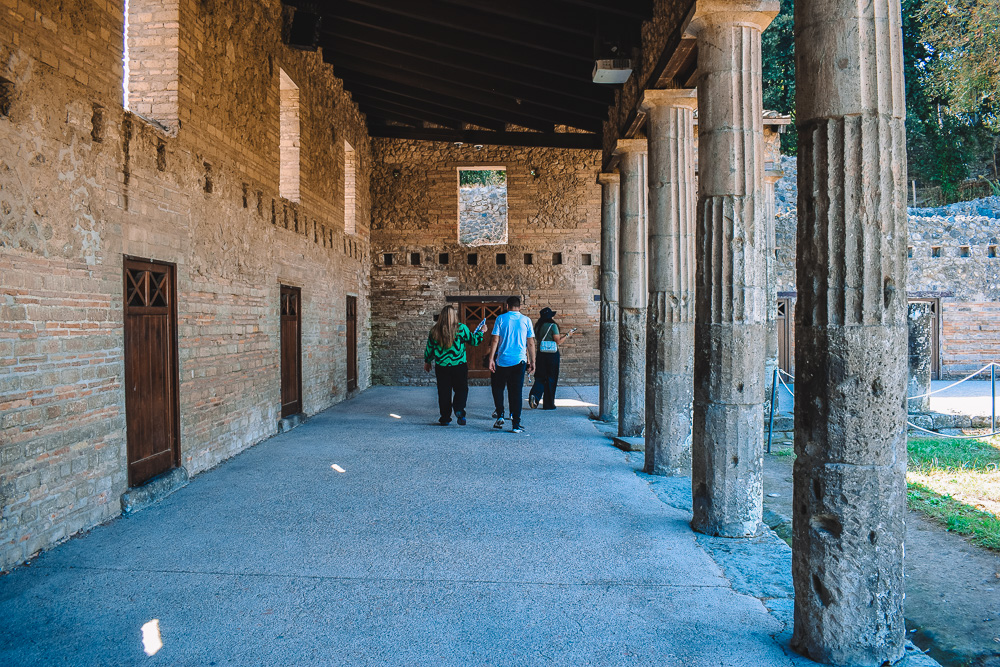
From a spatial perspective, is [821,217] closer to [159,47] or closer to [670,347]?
[670,347]

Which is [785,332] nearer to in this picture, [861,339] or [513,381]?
[513,381]

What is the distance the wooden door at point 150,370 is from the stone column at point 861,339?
4.90m

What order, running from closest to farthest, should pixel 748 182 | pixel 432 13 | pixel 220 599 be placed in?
pixel 220 599, pixel 748 182, pixel 432 13

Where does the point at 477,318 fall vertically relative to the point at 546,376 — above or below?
above

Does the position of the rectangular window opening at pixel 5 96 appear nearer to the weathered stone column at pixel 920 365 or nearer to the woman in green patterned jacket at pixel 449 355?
the woman in green patterned jacket at pixel 449 355

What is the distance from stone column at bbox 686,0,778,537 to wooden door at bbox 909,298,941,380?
16.1 meters

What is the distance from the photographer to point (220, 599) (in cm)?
335

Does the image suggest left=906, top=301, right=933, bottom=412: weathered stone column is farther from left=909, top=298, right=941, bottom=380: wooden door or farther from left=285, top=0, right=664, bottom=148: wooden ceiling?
left=285, top=0, right=664, bottom=148: wooden ceiling

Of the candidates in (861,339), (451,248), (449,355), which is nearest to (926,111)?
(451,248)

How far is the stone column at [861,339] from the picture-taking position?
8.87 feet

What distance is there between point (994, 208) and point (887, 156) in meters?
21.0

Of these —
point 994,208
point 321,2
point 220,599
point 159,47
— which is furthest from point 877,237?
point 994,208

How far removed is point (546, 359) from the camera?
1062 cm

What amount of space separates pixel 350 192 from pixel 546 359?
5605 millimetres
